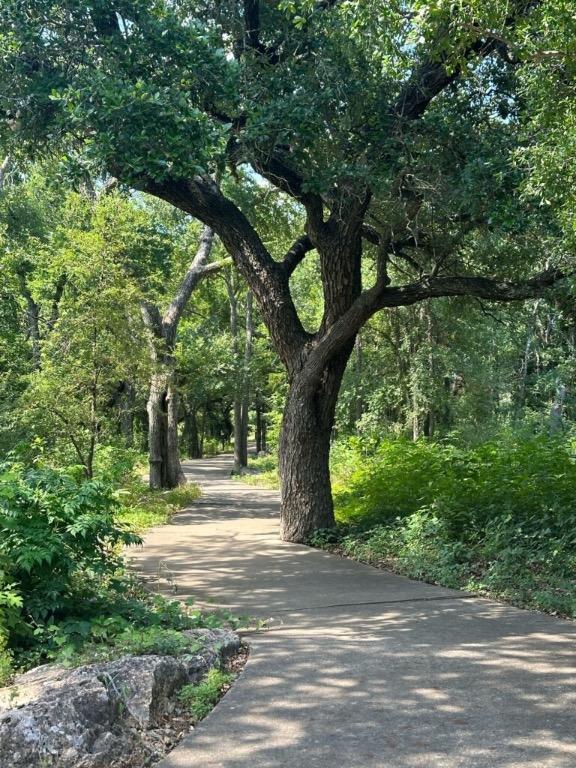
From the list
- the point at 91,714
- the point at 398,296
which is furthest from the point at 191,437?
the point at 91,714

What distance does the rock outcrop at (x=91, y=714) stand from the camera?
373 centimetres

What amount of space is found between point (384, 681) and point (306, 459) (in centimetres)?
669

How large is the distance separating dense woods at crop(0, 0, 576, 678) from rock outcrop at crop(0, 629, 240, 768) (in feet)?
2.11

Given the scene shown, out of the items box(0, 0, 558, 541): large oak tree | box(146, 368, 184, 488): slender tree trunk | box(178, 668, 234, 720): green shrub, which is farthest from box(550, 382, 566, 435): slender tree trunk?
box(178, 668, 234, 720): green shrub

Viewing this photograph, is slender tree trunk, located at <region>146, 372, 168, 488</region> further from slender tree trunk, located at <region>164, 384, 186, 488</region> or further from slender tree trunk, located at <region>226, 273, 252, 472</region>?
slender tree trunk, located at <region>226, 273, 252, 472</region>

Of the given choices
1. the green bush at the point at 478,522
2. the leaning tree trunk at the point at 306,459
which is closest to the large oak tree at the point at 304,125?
the leaning tree trunk at the point at 306,459

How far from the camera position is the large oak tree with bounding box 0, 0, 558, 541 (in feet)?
29.1

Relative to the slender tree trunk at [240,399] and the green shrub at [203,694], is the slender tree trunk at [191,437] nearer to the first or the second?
the slender tree trunk at [240,399]

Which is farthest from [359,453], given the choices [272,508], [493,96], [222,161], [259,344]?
[259,344]

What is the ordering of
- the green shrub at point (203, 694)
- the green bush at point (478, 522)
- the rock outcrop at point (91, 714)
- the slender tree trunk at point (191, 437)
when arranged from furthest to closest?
the slender tree trunk at point (191, 437) < the green bush at point (478, 522) < the green shrub at point (203, 694) < the rock outcrop at point (91, 714)

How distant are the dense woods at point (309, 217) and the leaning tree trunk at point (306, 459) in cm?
3

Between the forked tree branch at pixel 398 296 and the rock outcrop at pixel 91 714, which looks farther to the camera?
the forked tree branch at pixel 398 296

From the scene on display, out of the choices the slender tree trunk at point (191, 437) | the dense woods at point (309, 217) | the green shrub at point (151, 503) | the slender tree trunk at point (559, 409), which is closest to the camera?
the dense woods at point (309, 217)

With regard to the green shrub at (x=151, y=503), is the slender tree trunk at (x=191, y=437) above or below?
above
